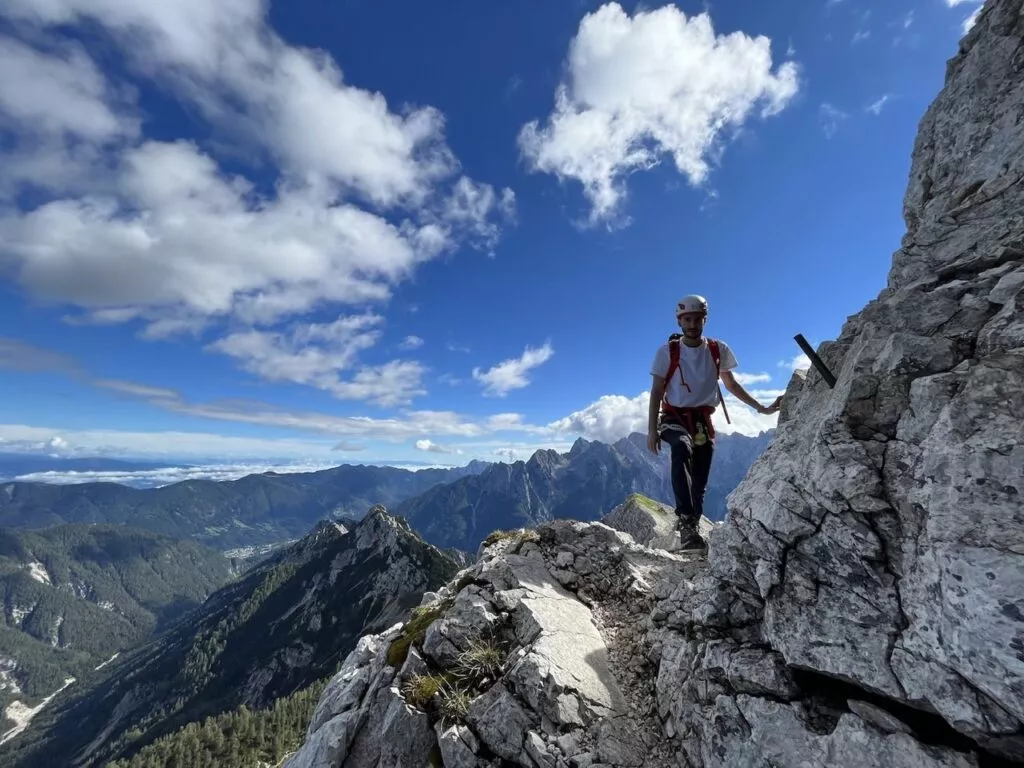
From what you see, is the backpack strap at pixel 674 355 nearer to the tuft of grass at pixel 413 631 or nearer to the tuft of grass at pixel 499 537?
the tuft of grass at pixel 499 537

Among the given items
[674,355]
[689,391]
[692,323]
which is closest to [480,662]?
[689,391]

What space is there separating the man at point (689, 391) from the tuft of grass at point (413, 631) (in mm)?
8199

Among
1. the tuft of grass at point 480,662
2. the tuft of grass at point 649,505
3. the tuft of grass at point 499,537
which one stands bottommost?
the tuft of grass at point 480,662

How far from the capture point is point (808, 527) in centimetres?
806

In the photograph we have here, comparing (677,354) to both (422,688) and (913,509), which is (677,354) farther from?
(422,688)

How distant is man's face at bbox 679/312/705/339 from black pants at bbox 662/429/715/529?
2.87 metres

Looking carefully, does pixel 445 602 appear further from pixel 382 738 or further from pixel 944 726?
pixel 944 726

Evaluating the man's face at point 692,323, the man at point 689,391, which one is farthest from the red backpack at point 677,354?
the man's face at point 692,323

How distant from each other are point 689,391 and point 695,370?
0.64 metres

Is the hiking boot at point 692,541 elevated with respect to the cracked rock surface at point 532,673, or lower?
elevated

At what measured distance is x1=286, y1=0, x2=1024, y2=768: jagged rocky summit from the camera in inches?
231

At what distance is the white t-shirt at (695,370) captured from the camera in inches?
539

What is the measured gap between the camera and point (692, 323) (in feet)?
43.8

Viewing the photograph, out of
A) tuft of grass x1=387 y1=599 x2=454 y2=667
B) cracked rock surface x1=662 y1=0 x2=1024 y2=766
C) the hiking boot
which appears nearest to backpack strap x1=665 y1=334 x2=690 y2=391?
Result: cracked rock surface x1=662 y1=0 x2=1024 y2=766
